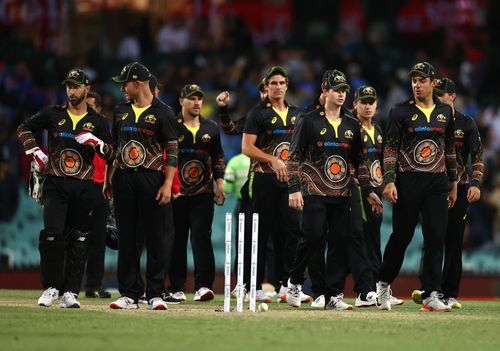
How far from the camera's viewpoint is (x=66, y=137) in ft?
45.3

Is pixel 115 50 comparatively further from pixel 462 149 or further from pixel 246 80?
pixel 462 149

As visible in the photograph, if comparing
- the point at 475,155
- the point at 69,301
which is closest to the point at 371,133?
the point at 475,155

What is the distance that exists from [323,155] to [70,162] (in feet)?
8.38

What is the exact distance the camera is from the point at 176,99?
80.6 feet

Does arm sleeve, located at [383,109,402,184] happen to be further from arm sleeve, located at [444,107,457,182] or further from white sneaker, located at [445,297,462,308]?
white sneaker, located at [445,297,462,308]

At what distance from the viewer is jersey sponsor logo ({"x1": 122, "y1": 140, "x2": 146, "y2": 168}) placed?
13.1 m

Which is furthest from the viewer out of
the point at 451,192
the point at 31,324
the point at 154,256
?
the point at 451,192

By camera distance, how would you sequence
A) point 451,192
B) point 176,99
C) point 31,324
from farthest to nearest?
point 176,99
point 451,192
point 31,324

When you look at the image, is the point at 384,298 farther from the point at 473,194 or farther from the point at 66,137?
the point at 66,137

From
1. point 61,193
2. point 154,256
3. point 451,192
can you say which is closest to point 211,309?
point 154,256

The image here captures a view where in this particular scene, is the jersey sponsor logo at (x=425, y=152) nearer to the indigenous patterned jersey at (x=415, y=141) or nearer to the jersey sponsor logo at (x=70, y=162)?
the indigenous patterned jersey at (x=415, y=141)

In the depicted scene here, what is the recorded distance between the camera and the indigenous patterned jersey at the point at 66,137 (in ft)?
45.2

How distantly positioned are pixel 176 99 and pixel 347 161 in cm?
1104

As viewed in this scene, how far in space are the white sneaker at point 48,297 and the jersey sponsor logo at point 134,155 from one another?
1.60 m
